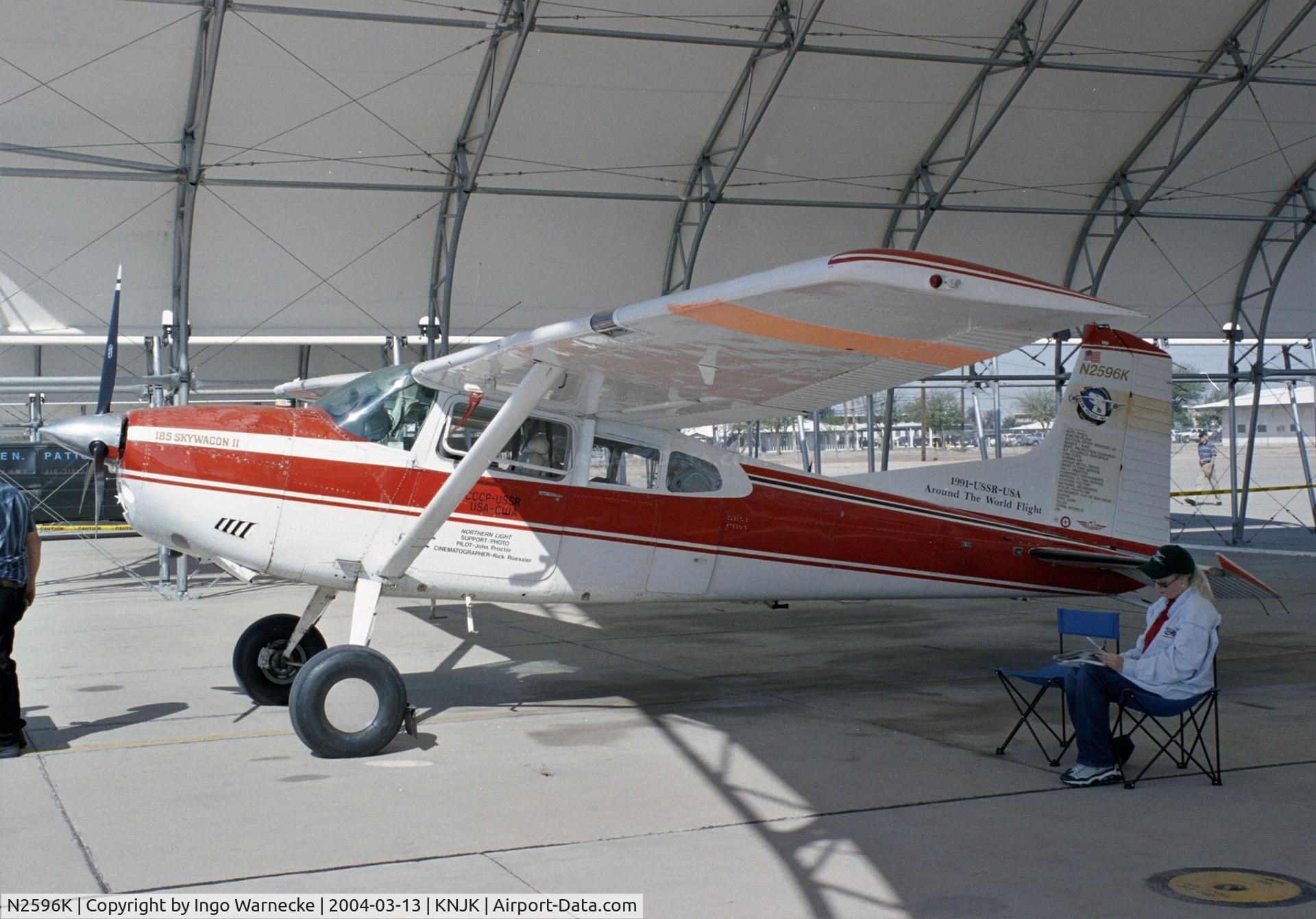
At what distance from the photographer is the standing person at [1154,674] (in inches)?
224

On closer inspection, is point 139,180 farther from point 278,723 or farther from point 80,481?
point 80,481

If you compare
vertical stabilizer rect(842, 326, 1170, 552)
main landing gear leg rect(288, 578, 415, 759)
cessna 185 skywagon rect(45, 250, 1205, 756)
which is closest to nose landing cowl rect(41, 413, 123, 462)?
cessna 185 skywagon rect(45, 250, 1205, 756)

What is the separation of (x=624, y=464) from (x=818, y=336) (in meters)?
2.77

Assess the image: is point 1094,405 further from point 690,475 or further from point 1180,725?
point 1180,725

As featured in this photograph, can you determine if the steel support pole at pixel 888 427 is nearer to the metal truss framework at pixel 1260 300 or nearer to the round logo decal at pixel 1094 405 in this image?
the metal truss framework at pixel 1260 300

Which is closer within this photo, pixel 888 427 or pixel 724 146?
pixel 724 146

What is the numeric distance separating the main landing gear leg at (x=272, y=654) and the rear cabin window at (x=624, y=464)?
6.45ft

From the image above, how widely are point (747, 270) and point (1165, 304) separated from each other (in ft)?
25.6

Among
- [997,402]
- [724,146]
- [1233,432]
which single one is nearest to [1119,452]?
[724,146]

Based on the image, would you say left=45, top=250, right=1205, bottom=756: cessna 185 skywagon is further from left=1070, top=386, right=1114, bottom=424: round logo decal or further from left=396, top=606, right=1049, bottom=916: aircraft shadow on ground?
left=396, top=606, right=1049, bottom=916: aircraft shadow on ground

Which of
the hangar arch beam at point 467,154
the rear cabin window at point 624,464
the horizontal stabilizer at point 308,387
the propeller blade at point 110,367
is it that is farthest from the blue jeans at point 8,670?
the hangar arch beam at point 467,154

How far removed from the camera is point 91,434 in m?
6.91

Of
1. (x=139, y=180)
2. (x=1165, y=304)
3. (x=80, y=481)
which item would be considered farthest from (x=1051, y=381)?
(x=80, y=481)

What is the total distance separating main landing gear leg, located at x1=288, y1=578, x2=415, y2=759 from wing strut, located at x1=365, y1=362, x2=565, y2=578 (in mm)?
866
